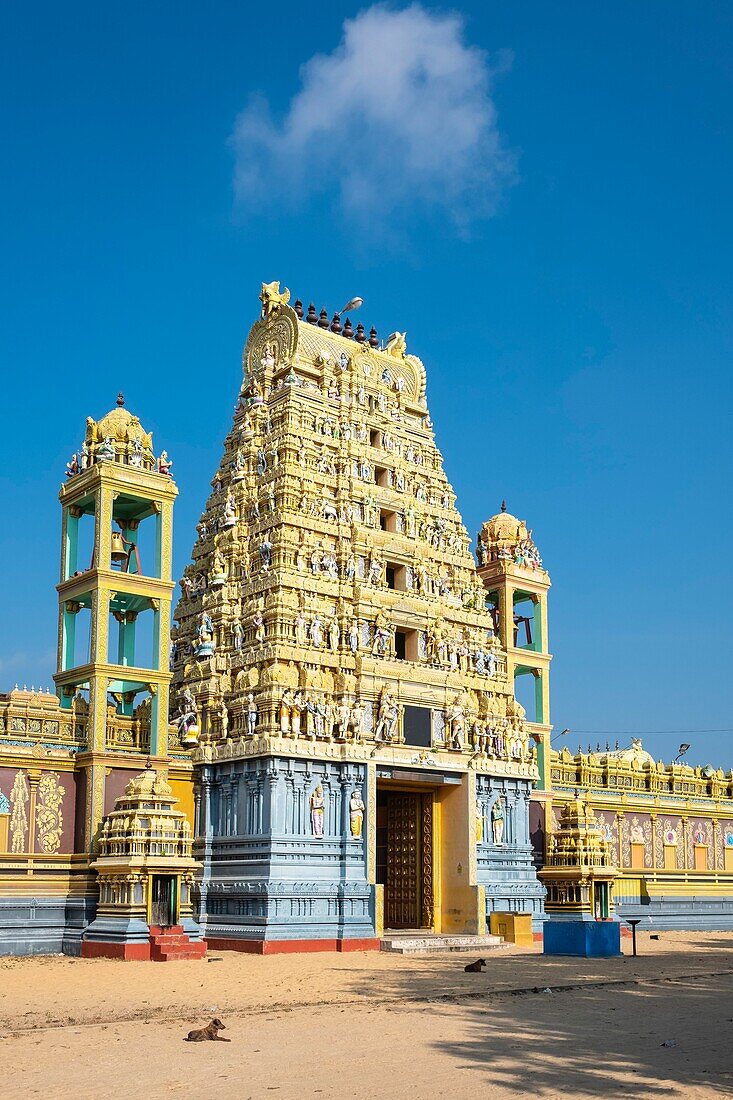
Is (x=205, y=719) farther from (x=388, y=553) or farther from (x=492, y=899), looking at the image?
(x=492, y=899)

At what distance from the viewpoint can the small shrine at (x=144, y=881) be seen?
105 feet

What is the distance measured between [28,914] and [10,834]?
2.28 metres

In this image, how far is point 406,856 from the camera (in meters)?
44.1

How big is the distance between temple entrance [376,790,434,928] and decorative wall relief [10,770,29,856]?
13770mm

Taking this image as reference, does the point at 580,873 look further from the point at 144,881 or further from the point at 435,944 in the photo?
the point at 144,881

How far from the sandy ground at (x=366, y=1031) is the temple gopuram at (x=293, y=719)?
5.08 meters

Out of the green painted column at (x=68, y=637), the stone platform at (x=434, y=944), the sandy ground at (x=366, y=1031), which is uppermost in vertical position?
the green painted column at (x=68, y=637)

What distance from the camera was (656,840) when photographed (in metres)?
54.3

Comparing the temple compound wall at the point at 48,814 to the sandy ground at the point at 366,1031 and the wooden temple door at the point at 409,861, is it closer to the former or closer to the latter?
the sandy ground at the point at 366,1031

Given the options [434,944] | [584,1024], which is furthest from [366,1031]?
[434,944]

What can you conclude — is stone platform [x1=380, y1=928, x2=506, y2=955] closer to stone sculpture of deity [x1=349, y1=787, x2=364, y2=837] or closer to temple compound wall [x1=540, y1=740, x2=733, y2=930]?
stone sculpture of deity [x1=349, y1=787, x2=364, y2=837]

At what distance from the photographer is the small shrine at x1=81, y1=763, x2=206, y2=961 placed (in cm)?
3206

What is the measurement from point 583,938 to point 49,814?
1548cm

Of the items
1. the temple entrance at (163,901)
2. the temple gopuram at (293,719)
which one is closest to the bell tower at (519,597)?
the temple gopuram at (293,719)
